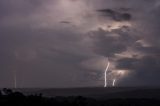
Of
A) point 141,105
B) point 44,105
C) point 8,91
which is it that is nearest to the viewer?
point 44,105

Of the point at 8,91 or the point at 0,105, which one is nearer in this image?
the point at 0,105

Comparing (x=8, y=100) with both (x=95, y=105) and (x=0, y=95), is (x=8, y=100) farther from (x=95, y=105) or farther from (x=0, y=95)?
(x=95, y=105)

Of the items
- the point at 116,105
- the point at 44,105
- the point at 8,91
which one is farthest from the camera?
the point at 116,105

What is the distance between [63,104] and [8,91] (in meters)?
13.7

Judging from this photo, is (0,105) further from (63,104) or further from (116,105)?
(116,105)

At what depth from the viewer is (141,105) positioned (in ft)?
611

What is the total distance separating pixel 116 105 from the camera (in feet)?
541

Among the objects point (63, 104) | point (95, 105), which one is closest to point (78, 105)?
point (63, 104)

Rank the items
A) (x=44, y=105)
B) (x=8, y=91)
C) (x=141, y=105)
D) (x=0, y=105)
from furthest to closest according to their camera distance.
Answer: (x=141, y=105) < (x=8, y=91) < (x=44, y=105) < (x=0, y=105)

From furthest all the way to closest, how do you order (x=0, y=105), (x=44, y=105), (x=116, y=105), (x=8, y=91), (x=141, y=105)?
(x=141, y=105)
(x=116, y=105)
(x=8, y=91)
(x=44, y=105)
(x=0, y=105)

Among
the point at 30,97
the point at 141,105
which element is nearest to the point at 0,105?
the point at 30,97

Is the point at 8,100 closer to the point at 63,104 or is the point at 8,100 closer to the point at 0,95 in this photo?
the point at 0,95

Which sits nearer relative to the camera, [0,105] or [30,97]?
[0,105]

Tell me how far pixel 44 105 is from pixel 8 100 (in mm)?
8856
